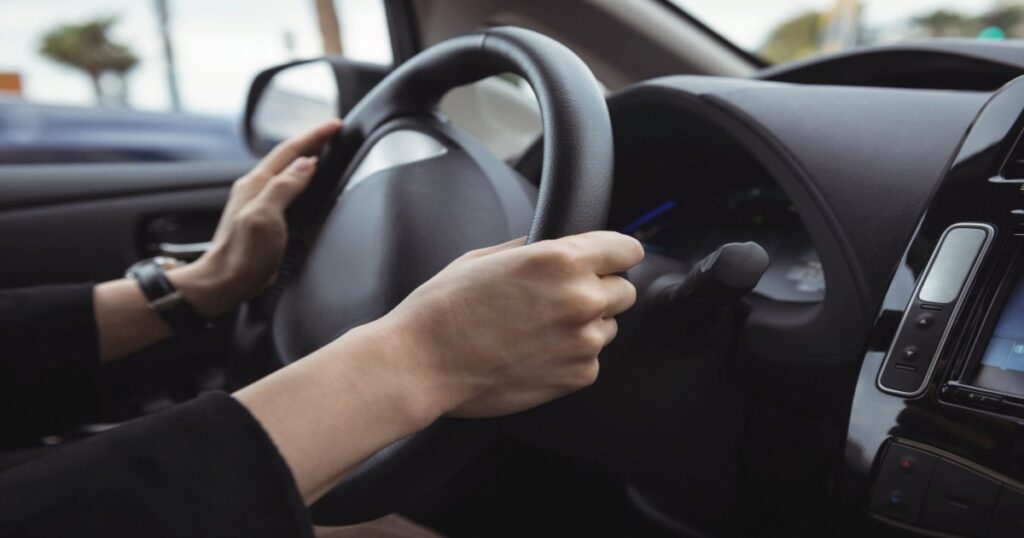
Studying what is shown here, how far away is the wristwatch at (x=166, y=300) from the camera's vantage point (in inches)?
48.5

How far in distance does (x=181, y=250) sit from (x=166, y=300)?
0.69m

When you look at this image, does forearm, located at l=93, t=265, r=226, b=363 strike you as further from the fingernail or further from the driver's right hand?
the driver's right hand

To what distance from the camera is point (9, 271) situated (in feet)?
5.65

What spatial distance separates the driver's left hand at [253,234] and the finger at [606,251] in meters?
0.58

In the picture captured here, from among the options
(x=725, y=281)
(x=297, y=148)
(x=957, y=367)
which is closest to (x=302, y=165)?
(x=297, y=148)

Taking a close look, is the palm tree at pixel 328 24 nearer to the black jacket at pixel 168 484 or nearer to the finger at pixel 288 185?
the finger at pixel 288 185

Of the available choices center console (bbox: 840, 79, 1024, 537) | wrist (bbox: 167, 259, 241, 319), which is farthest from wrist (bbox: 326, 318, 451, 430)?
wrist (bbox: 167, 259, 241, 319)

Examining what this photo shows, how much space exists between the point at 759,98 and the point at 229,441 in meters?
0.67

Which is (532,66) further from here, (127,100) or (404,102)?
(127,100)

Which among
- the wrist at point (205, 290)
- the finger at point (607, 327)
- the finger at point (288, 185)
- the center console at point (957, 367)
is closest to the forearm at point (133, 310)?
the wrist at point (205, 290)

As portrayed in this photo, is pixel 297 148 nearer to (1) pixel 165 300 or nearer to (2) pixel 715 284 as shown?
(1) pixel 165 300

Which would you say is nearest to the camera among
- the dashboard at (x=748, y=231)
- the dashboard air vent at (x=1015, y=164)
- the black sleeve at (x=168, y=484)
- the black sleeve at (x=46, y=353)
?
the black sleeve at (x=168, y=484)

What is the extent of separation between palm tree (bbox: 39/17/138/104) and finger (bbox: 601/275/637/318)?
1.77 meters

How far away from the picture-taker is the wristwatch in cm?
123
